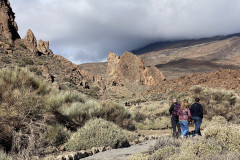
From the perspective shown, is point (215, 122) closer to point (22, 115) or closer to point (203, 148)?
point (203, 148)

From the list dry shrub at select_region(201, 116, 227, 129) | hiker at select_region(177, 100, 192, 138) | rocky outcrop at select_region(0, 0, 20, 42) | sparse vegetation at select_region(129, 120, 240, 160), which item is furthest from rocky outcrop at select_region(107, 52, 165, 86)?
sparse vegetation at select_region(129, 120, 240, 160)

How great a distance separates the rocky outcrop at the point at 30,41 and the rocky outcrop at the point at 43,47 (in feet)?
5.61

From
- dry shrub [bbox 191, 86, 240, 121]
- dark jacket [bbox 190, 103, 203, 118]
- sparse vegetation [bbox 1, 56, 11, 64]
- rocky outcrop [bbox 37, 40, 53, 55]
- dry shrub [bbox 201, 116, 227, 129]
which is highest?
rocky outcrop [bbox 37, 40, 53, 55]

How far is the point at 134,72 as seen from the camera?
4875 centimetres

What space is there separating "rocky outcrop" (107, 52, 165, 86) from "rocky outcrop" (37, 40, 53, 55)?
15950mm

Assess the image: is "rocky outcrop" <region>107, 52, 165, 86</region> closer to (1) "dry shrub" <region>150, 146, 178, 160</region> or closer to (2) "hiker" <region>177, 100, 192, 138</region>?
(2) "hiker" <region>177, 100, 192, 138</region>

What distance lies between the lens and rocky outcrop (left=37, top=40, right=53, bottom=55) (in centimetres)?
3328

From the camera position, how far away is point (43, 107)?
7820 millimetres

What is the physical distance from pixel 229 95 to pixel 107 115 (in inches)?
470

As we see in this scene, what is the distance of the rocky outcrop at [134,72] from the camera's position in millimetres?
47500

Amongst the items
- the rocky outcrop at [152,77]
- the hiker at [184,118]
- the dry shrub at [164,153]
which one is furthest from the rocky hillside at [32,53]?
the dry shrub at [164,153]

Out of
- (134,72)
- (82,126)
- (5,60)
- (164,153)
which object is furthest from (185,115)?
(134,72)

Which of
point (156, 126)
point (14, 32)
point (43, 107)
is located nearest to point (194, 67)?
point (14, 32)

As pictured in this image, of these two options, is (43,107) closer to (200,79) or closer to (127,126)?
(127,126)
